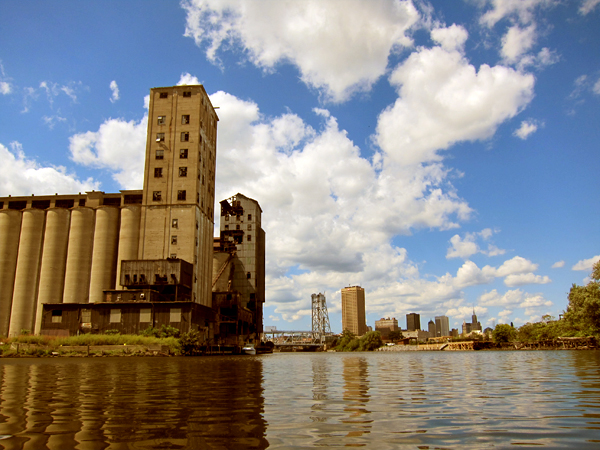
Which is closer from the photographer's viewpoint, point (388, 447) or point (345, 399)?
point (388, 447)

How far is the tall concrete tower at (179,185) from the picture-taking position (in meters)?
88.9

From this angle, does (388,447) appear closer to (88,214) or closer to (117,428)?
(117,428)

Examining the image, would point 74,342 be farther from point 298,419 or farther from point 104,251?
point 298,419

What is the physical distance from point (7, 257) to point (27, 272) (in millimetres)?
6630

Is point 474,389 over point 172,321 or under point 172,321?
under

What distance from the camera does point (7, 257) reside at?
3831 inches

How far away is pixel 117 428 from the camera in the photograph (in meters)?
7.87

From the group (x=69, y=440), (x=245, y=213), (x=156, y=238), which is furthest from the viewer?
(x=245, y=213)

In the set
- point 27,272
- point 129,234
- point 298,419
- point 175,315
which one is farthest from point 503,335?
point 298,419

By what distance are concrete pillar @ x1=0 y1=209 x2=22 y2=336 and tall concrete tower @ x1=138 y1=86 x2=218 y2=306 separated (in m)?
30.5

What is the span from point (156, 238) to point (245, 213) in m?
47.3

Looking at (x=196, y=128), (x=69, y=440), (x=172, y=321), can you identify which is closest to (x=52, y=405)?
(x=69, y=440)

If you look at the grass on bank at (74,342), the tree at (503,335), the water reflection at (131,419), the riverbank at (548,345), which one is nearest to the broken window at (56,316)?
the grass on bank at (74,342)

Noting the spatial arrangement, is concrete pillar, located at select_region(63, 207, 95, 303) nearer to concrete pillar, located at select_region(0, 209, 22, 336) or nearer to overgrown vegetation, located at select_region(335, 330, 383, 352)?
concrete pillar, located at select_region(0, 209, 22, 336)
